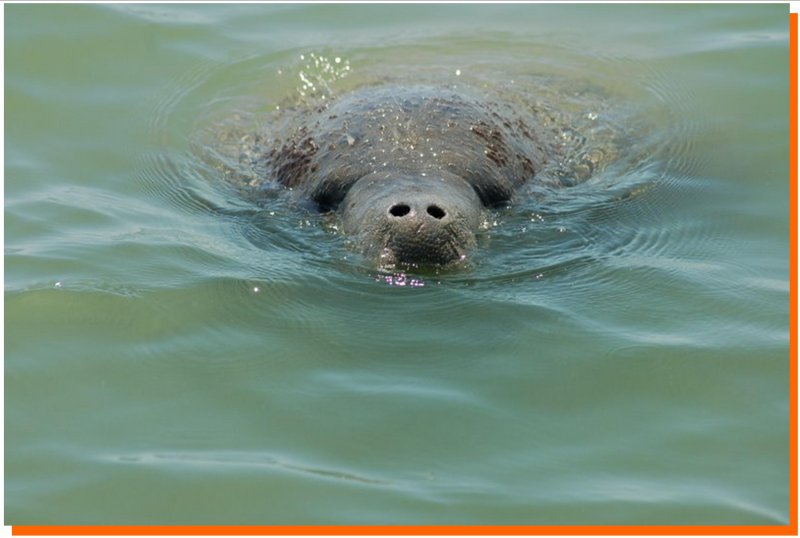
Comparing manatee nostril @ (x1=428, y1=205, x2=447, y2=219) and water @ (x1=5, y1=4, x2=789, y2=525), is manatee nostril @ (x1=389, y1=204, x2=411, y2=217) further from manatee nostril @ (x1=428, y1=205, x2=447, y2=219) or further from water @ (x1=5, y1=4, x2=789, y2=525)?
water @ (x1=5, y1=4, x2=789, y2=525)

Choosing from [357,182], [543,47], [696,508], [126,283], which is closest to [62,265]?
[126,283]

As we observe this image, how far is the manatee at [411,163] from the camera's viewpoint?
7176 mm

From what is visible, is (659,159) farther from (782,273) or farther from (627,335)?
(627,335)

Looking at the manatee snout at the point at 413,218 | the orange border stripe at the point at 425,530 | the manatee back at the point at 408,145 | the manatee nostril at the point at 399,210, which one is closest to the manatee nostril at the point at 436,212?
the manatee snout at the point at 413,218

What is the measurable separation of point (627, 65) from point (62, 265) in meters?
6.12

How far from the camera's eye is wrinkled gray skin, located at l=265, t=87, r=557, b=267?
23.5 ft

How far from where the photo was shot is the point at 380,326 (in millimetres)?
6680

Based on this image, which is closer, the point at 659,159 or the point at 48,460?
the point at 48,460

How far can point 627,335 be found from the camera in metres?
6.66

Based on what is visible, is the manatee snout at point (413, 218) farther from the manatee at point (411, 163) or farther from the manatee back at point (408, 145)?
the manatee back at point (408, 145)

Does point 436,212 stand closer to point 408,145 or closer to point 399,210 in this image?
point 399,210

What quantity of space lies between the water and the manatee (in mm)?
191

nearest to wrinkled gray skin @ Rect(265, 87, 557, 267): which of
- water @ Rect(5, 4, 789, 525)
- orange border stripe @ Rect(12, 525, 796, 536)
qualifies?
water @ Rect(5, 4, 789, 525)

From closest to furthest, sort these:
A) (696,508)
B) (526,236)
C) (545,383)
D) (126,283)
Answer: (696,508), (545,383), (126,283), (526,236)
